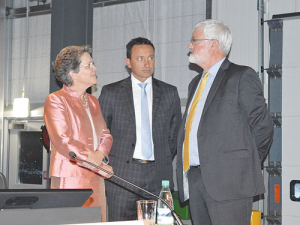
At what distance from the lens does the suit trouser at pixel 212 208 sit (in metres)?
2.41

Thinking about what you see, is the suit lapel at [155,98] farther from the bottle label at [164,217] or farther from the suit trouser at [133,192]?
the bottle label at [164,217]

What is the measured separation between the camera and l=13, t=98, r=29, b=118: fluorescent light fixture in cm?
555

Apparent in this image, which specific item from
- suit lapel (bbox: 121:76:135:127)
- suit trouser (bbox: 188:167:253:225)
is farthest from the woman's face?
suit trouser (bbox: 188:167:253:225)

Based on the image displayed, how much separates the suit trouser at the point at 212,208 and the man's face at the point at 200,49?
0.71 meters

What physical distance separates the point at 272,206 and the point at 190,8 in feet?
7.32

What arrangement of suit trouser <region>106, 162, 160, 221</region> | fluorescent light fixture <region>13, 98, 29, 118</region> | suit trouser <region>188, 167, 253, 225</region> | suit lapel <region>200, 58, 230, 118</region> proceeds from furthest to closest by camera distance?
fluorescent light fixture <region>13, 98, 29, 118</region> < suit trouser <region>106, 162, 160, 221</region> < suit lapel <region>200, 58, 230, 118</region> < suit trouser <region>188, 167, 253, 225</region>

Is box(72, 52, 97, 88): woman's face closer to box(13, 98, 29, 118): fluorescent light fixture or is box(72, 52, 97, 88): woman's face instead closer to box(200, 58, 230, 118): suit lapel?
box(200, 58, 230, 118): suit lapel

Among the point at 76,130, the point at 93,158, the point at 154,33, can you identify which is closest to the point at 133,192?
the point at 93,158

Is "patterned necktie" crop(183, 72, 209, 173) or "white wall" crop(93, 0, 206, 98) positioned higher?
"white wall" crop(93, 0, 206, 98)

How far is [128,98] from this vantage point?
10.7ft

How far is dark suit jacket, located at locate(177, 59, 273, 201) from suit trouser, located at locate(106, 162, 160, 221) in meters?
0.74

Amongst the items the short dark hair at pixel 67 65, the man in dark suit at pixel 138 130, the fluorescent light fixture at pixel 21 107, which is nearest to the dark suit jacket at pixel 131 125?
the man in dark suit at pixel 138 130

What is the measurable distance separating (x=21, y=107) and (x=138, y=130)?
2.84 meters
